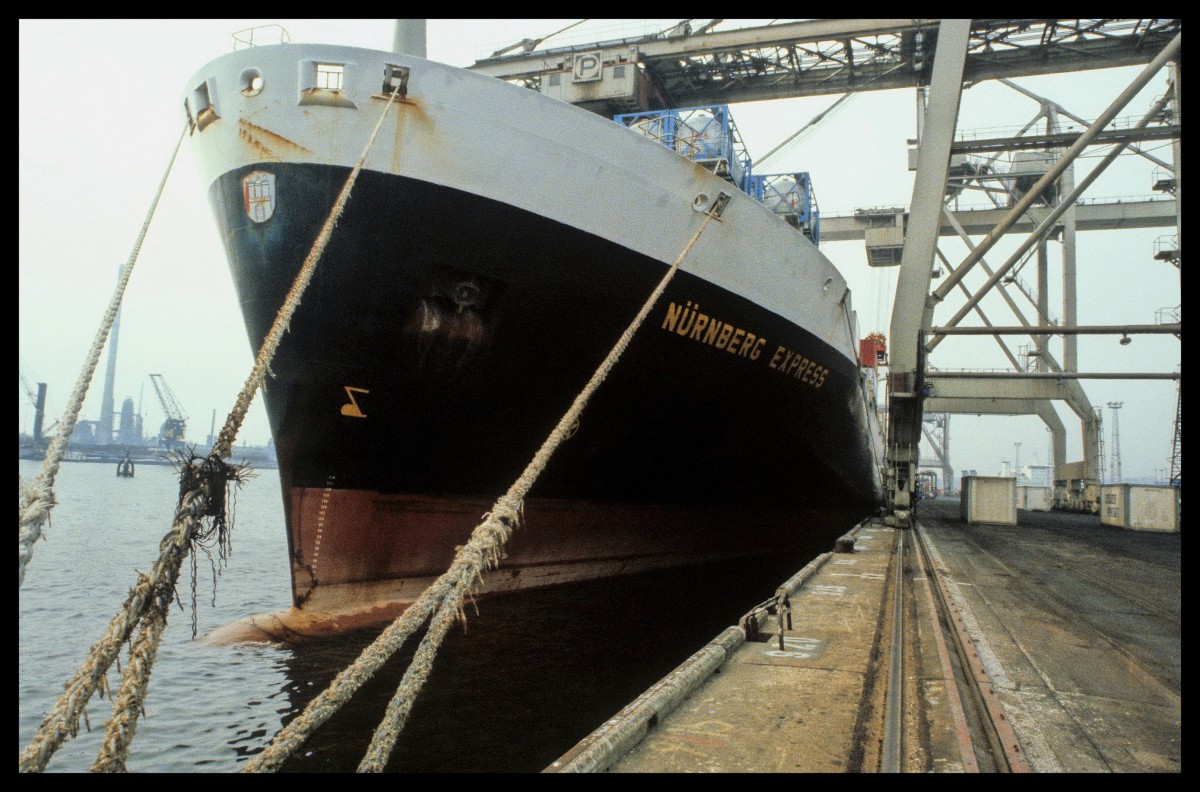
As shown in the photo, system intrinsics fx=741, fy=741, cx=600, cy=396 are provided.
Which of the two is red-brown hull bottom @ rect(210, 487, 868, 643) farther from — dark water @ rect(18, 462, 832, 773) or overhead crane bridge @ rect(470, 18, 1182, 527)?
overhead crane bridge @ rect(470, 18, 1182, 527)

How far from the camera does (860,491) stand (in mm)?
17844

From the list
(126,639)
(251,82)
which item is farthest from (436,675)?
(251,82)

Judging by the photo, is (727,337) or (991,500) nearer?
(727,337)

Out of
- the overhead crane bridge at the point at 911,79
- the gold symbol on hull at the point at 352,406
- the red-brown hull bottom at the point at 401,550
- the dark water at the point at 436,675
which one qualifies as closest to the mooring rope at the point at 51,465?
the dark water at the point at 436,675

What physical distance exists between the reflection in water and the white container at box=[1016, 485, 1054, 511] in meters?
37.6

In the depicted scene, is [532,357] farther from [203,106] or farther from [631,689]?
[203,106]

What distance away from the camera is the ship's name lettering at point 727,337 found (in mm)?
8086

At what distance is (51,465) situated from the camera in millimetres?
3369

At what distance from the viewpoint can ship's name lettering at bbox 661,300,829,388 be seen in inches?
318

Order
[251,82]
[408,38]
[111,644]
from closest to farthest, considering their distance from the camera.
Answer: [111,644] < [251,82] < [408,38]

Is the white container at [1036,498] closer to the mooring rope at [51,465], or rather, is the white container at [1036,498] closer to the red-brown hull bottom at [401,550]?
the red-brown hull bottom at [401,550]

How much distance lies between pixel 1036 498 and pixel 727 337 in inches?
1611

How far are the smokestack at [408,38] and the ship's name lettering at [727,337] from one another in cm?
423

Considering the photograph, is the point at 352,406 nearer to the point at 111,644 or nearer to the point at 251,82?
the point at 251,82
